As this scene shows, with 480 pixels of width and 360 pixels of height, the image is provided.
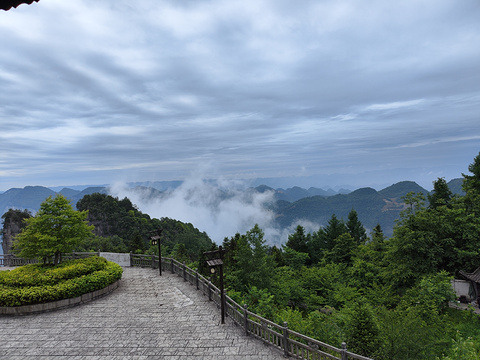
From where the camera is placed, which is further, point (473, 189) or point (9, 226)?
point (9, 226)

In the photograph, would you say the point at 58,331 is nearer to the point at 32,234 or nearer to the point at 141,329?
the point at 141,329

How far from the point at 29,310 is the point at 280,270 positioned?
26.4 meters

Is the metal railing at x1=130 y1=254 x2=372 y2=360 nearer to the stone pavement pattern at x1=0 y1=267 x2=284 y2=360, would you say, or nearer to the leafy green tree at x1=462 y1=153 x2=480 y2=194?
the stone pavement pattern at x1=0 y1=267 x2=284 y2=360

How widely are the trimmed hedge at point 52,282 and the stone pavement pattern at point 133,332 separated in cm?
85

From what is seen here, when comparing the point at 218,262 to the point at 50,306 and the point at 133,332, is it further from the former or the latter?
the point at 50,306

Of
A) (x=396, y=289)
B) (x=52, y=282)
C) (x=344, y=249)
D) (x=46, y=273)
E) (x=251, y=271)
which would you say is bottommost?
(x=396, y=289)

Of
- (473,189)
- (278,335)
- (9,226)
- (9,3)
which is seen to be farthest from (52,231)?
(9,226)

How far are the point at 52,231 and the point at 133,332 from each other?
412 inches

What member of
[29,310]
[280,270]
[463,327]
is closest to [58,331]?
[29,310]

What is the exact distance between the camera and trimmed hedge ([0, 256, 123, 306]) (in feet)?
46.6

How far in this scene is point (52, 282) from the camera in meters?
15.3

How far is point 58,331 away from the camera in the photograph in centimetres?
1224

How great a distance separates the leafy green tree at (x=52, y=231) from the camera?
17062mm

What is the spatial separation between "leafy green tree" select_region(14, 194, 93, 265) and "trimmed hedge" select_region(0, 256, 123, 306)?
1.16 metres
